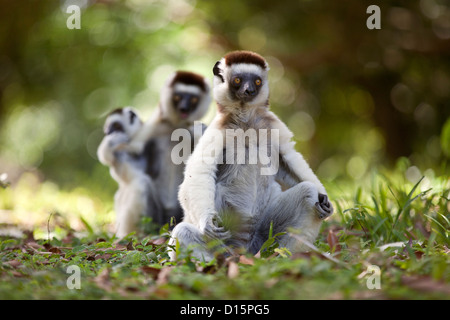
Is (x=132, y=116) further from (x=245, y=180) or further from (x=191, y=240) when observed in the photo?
(x=191, y=240)

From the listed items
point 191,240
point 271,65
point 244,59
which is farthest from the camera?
point 271,65

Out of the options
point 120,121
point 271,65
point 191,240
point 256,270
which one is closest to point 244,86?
point 191,240

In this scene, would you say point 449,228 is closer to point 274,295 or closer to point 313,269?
point 313,269

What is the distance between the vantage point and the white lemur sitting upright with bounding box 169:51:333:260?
386 cm

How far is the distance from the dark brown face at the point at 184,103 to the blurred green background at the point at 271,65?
8.60 ft

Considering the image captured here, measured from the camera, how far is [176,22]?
1161 centimetres

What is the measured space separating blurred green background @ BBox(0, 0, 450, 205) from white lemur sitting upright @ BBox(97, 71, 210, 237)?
8.82ft

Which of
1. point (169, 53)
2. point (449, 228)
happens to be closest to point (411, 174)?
point (449, 228)

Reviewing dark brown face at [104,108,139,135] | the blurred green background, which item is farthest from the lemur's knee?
the blurred green background

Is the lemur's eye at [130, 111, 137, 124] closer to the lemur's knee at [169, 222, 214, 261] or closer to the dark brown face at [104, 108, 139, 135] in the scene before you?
the dark brown face at [104, 108, 139, 135]

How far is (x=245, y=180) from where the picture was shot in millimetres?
4145

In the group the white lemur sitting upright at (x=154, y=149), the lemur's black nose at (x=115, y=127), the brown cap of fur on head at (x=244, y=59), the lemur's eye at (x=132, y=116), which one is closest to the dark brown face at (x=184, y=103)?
the white lemur sitting upright at (x=154, y=149)

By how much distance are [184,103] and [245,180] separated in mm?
2966
